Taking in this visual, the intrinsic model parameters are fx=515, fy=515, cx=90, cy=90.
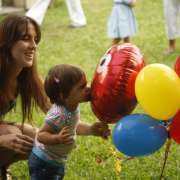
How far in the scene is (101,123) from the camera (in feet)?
8.95

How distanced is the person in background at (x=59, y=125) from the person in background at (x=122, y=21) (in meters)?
3.72

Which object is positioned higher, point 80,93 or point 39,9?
point 80,93

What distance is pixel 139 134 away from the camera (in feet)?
8.08

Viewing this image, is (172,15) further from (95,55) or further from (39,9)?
(39,9)

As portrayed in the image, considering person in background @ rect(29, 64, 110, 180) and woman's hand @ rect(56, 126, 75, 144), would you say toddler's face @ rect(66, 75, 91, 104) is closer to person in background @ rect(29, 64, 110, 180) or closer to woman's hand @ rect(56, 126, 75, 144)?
person in background @ rect(29, 64, 110, 180)

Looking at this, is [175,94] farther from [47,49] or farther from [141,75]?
[47,49]

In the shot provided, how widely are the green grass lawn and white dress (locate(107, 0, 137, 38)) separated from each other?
11.4 inches

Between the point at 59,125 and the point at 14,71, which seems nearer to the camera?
the point at 59,125

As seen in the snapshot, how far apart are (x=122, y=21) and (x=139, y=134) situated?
4.04 meters

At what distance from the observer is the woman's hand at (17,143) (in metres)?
2.77

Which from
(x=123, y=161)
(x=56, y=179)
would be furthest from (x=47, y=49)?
(x=56, y=179)

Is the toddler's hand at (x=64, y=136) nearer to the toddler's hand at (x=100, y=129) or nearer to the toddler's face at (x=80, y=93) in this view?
the toddler's face at (x=80, y=93)

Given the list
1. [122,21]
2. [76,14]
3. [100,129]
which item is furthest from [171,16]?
[100,129]

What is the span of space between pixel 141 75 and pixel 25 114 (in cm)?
101
